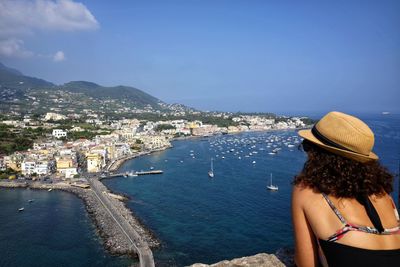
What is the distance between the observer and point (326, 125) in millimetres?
850

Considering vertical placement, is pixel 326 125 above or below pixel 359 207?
above

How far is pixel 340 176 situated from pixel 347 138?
0.09 meters

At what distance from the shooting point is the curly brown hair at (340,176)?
82 centimetres

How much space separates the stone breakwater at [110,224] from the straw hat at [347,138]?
838 centimetres

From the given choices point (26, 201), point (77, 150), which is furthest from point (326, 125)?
point (77, 150)

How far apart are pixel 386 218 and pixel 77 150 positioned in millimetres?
23940

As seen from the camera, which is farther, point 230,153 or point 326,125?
point 230,153

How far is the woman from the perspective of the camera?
771 millimetres

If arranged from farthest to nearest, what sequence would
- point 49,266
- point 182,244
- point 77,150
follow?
1. point 77,150
2. point 182,244
3. point 49,266

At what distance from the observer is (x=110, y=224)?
10.8 metres

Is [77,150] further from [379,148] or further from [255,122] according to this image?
[255,122]

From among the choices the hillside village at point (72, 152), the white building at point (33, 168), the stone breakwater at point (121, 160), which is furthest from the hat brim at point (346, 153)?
the stone breakwater at point (121, 160)

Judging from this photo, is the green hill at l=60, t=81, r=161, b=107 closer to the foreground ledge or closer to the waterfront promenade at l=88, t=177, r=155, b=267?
the waterfront promenade at l=88, t=177, r=155, b=267

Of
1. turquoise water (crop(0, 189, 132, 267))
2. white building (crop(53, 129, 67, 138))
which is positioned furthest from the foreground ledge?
white building (crop(53, 129, 67, 138))
